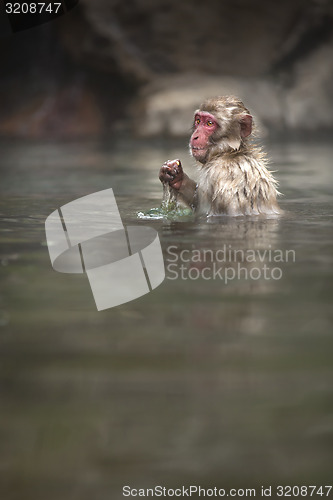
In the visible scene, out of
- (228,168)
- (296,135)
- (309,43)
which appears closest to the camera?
(228,168)

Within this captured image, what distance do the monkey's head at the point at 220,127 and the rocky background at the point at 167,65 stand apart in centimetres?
942

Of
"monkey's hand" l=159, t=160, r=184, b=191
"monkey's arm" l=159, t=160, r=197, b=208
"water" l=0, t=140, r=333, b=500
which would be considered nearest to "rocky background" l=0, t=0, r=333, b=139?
"monkey's arm" l=159, t=160, r=197, b=208

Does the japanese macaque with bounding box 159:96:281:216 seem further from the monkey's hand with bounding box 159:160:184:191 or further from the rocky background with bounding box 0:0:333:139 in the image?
the rocky background with bounding box 0:0:333:139

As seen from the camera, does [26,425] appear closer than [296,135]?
Yes

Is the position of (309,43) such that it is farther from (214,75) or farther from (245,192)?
(245,192)

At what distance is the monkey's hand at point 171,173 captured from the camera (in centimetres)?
516

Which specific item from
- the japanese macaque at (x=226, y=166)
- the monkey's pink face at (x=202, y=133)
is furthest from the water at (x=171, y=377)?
the monkey's pink face at (x=202, y=133)

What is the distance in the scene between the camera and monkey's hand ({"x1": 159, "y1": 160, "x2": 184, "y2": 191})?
16.9 ft

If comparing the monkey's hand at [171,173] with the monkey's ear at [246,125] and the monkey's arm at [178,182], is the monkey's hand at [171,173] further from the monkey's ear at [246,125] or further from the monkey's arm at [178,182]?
the monkey's ear at [246,125]

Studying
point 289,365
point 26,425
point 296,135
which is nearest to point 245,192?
point 289,365

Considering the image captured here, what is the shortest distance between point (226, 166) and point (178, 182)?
1.00 feet

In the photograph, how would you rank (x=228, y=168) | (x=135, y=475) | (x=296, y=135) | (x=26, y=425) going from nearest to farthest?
1. (x=135, y=475)
2. (x=26, y=425)
3. (x=228, y=168)
4. (x=296, y=135)

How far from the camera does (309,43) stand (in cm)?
1520

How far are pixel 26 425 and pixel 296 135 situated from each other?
12700 mm
